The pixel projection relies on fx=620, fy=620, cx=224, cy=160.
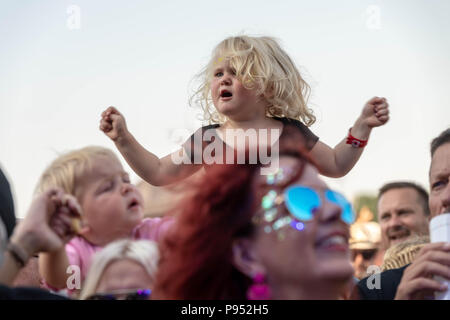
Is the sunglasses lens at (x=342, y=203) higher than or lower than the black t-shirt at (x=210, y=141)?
lower

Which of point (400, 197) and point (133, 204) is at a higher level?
point (400, 197)

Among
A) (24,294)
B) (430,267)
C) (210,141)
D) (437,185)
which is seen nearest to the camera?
(24,294)

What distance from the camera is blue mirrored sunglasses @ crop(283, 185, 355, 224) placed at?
159 cm

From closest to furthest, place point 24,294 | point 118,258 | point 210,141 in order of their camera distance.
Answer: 1. point 24,294
2. point 118,258
3. point 210,141

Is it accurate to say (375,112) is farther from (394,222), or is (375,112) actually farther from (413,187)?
(413,187)

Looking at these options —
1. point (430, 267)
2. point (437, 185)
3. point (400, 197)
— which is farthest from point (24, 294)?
point (400, 197)

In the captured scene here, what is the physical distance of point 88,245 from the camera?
2.50 metres

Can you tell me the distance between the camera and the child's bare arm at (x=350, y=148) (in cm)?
296

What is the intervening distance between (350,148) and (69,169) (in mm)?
1466

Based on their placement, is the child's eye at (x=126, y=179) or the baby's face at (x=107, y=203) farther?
the child's eye at (x=126, y=179)

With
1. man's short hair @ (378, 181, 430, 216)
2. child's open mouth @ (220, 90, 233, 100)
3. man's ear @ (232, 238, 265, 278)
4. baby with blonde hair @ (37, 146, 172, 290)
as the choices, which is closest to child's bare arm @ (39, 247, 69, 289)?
baby with blonde hair @ (37, 146, 172, 290)

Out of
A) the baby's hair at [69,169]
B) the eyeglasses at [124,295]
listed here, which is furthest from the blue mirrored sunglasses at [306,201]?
the baby's hair at [69,169]

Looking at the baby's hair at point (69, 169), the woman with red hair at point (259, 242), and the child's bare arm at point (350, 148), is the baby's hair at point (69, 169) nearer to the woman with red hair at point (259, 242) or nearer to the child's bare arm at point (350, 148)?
the woman with red hair at point (259, 242)

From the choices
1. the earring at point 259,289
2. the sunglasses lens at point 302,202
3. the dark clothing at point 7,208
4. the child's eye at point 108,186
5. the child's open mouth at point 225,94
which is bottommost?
the earring at point 259,289
